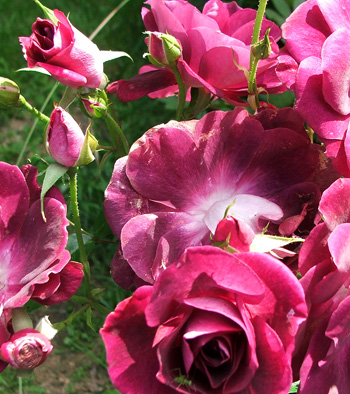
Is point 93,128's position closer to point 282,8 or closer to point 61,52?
point 282,8

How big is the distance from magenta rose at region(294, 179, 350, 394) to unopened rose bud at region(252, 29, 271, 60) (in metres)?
0.16

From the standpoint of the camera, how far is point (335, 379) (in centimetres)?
52

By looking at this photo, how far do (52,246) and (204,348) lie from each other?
0.19m

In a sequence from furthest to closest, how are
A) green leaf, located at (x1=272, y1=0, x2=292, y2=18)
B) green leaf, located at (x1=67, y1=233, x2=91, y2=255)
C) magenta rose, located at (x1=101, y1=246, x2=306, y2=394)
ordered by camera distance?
green leaf, located at (x1=272, y1=0, x2=292, y2=18)
green leaf, located at (x1=67, y1=233, x2=91, y2=255)
magenta rose, located at (x1=101, y1=246, x2=306, y2=394)

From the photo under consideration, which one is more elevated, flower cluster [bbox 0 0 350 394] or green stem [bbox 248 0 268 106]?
green stem [bbox 248 0 268 106]

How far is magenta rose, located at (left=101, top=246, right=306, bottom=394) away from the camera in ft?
1.44

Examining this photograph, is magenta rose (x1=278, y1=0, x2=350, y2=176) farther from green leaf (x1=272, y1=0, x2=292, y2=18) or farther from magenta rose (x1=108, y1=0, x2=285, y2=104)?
green leaf (x1=272, y1=0, x2=292, y2=18)

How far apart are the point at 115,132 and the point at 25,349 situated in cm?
32

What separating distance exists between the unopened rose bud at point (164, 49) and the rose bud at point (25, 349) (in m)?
0.31

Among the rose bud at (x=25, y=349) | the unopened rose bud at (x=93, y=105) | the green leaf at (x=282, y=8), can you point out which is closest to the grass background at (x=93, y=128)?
the green leaf at (x=282, y=8)

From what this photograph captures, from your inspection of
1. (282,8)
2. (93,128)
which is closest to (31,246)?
(282,8)

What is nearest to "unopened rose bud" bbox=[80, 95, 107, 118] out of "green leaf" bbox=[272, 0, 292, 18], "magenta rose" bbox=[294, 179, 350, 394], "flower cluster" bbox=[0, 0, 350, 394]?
"flower cluster" bbox=[0, 0, 350, 394]

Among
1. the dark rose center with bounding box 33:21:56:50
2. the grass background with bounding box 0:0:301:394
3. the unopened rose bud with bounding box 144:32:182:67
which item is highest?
the dark rose center with bounding box 33:21:56:50

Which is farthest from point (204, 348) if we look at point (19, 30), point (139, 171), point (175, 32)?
point (19, 30)
